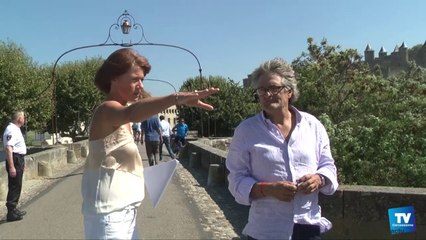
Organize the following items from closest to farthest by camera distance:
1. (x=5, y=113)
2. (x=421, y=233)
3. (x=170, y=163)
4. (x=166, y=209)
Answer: (x=170, y=163) → (x=421, y=233) → (x=166, y=209) → (x=5, y=113)

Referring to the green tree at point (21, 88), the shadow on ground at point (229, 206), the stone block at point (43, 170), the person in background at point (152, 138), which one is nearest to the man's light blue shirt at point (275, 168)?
the shadow on ground at point (229, 206)

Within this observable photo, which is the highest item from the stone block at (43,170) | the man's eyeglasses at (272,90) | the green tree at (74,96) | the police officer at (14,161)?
the green tree at (74,96)

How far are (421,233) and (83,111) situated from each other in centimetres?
A: 4477

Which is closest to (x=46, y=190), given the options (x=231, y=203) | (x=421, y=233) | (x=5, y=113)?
(x=231, y=203)

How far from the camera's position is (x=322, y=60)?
15.5 m

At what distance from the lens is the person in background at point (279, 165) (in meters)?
2.87

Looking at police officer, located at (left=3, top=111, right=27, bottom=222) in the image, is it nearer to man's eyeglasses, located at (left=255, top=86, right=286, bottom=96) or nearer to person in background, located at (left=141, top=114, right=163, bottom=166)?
man's eyeglasses, located at (left=255, top=86, right=286, bottom=96)

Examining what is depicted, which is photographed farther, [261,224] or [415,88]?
[415,88]

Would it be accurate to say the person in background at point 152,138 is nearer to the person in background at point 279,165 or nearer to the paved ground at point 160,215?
the paved ground at point 160,215

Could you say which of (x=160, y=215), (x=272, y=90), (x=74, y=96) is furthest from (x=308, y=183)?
(x=74, y=96)

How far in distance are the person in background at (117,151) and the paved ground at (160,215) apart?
3625 millimetres

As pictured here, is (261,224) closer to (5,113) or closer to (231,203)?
(231,203)

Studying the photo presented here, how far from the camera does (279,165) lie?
9.50 feet

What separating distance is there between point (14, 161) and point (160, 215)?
98.0 inches
